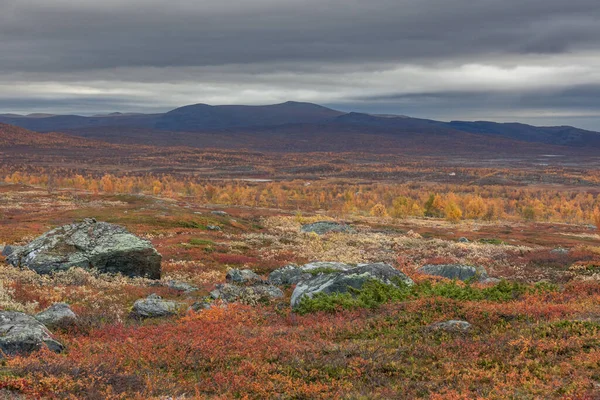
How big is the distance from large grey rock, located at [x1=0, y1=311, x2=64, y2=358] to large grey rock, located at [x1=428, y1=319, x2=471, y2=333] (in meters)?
10.9

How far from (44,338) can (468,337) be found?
11.9 metres

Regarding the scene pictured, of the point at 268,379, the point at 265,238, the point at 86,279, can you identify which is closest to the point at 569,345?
the point at 268,379

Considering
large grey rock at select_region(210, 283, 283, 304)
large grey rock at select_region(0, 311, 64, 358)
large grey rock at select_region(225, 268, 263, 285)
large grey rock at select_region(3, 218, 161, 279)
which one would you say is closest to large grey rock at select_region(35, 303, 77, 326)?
large grey rock at select_region(0, 311, 64, 358)

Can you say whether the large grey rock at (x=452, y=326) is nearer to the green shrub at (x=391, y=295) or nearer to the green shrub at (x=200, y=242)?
the green shrub at (x=391, y=295)

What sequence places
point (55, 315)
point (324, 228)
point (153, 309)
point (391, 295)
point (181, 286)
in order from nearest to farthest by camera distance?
point (55, 315)
point (153, 309)
point (391, 295)
point (181, 286)
point (324, 228)

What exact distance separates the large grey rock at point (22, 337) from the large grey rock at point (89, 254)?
13.0 m

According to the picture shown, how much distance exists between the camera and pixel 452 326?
14.8 meters

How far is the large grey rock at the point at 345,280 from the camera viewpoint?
20.1m

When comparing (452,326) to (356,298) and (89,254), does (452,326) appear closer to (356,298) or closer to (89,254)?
(356,298)

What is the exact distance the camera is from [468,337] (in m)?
A: 14.1

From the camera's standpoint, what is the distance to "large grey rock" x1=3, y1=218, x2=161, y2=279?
26.9m

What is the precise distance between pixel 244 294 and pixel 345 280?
462cm

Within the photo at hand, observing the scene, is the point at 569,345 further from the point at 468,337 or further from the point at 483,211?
the point at 483,211

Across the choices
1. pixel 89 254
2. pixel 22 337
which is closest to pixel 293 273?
pixel 89 254
